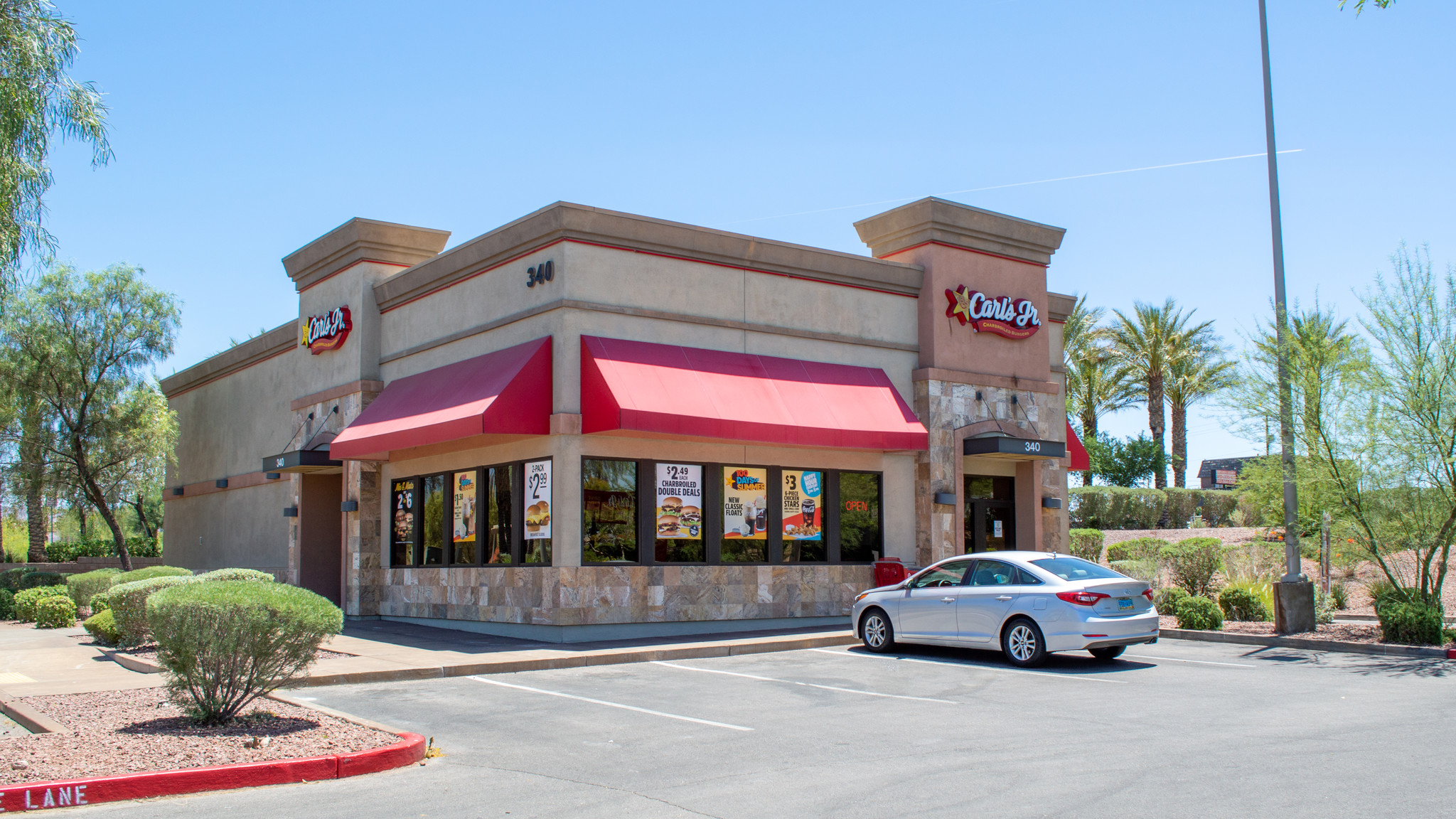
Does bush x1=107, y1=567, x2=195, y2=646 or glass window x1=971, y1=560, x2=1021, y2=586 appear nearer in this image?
glass window x1=971, y1=560, x2=1021, y2=586

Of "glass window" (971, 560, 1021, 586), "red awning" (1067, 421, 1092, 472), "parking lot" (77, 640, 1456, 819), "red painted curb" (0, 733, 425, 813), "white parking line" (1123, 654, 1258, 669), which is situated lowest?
"white parking line" (1123, 654, 1258, 669)

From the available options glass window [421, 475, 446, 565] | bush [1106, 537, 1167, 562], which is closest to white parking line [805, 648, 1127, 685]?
glass window [421, 475, 446, 565]

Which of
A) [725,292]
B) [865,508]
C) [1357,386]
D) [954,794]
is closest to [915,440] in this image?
[865,508]

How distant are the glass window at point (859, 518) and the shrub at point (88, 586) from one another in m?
14.8

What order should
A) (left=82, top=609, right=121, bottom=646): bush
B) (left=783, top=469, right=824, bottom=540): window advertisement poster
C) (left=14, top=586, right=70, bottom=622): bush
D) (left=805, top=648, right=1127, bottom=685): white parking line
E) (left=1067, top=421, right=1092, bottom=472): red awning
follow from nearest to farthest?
(left=805, top=648, right=1127, bottom=685): white parking line → (left=82, top=609, right=121, bottom=646): bush → (left=783, top=469, right=824, bottom=540): window advertisement poster → (left=14, top=586, right=70, bottom=622): bush → (left=1067, top=421, right=1092, bottom=472): red awning

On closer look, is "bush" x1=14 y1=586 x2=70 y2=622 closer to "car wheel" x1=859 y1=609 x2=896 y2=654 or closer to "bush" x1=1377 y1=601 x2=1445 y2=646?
"car wheel" x1=859 y1=609 x2=896 y2=654

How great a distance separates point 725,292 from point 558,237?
3.23 m

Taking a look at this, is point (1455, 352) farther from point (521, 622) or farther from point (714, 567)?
point (521, 622)

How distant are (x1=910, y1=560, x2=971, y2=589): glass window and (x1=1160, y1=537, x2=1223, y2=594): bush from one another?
30.2 ft

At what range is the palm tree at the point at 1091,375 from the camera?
44094mm

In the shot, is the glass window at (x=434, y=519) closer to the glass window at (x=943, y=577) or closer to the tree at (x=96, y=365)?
the glass window at (x=943, y=577)

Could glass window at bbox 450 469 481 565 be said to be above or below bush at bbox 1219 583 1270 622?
above

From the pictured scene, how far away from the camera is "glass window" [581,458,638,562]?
17906 mm

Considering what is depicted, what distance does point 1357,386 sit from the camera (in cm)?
1681
